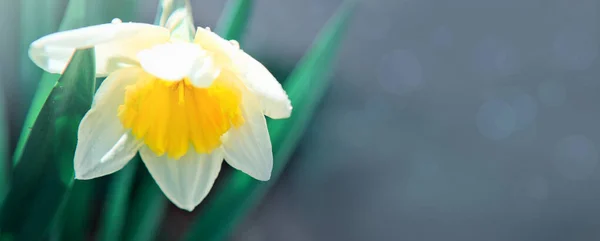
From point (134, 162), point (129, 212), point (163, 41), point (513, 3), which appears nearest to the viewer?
point (163, 41)

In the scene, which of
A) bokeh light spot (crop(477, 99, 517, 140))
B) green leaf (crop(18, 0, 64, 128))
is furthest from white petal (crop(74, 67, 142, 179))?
bokeh light spot (crop(477, 99, 517, 140))

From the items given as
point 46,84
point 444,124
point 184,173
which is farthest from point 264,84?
point 444,124

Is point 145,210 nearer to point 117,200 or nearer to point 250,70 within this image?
point 117,200

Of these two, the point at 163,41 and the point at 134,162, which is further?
the point at 134,162

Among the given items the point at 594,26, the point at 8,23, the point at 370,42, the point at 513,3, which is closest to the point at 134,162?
the point at 8,23

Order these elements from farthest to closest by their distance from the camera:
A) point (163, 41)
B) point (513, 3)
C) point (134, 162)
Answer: point (513, 3) → point (134, 162) → point (163, 41)

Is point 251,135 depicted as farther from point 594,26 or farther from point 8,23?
Result: point 594,26

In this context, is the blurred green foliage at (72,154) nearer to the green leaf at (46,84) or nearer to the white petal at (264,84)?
the green leaf at (46,84)

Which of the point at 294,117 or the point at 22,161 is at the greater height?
the point at 294,117
